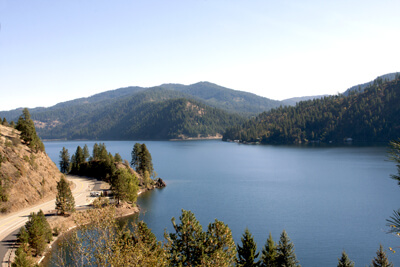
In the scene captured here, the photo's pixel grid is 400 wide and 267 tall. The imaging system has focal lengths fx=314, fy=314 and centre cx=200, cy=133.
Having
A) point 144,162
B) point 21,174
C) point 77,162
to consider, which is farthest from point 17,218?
point 77,162

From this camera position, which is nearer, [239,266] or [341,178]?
[239,266]

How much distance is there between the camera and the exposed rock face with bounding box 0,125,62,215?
192 ft

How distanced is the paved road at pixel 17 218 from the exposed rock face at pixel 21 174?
2.47 meters

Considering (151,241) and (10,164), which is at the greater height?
(10,164)

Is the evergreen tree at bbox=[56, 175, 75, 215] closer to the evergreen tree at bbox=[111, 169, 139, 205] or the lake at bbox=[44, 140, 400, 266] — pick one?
the evergreen tree at bbox=[111, 169, 139, 205]

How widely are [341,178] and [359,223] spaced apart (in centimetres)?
4311

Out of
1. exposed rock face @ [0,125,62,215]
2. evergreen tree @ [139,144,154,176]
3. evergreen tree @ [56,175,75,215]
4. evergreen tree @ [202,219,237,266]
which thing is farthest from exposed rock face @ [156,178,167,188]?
evergreen tree @ [202,219,237,266]

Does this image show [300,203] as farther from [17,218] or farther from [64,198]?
[17,218]

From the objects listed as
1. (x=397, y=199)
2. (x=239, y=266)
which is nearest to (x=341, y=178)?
(x=397, y=199)

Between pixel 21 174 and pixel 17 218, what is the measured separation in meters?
11.6

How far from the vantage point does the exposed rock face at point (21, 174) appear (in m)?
58.6

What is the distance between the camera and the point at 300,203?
2633 inches

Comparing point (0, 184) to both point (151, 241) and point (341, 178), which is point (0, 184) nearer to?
point (151, 241)

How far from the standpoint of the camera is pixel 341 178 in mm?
92812
